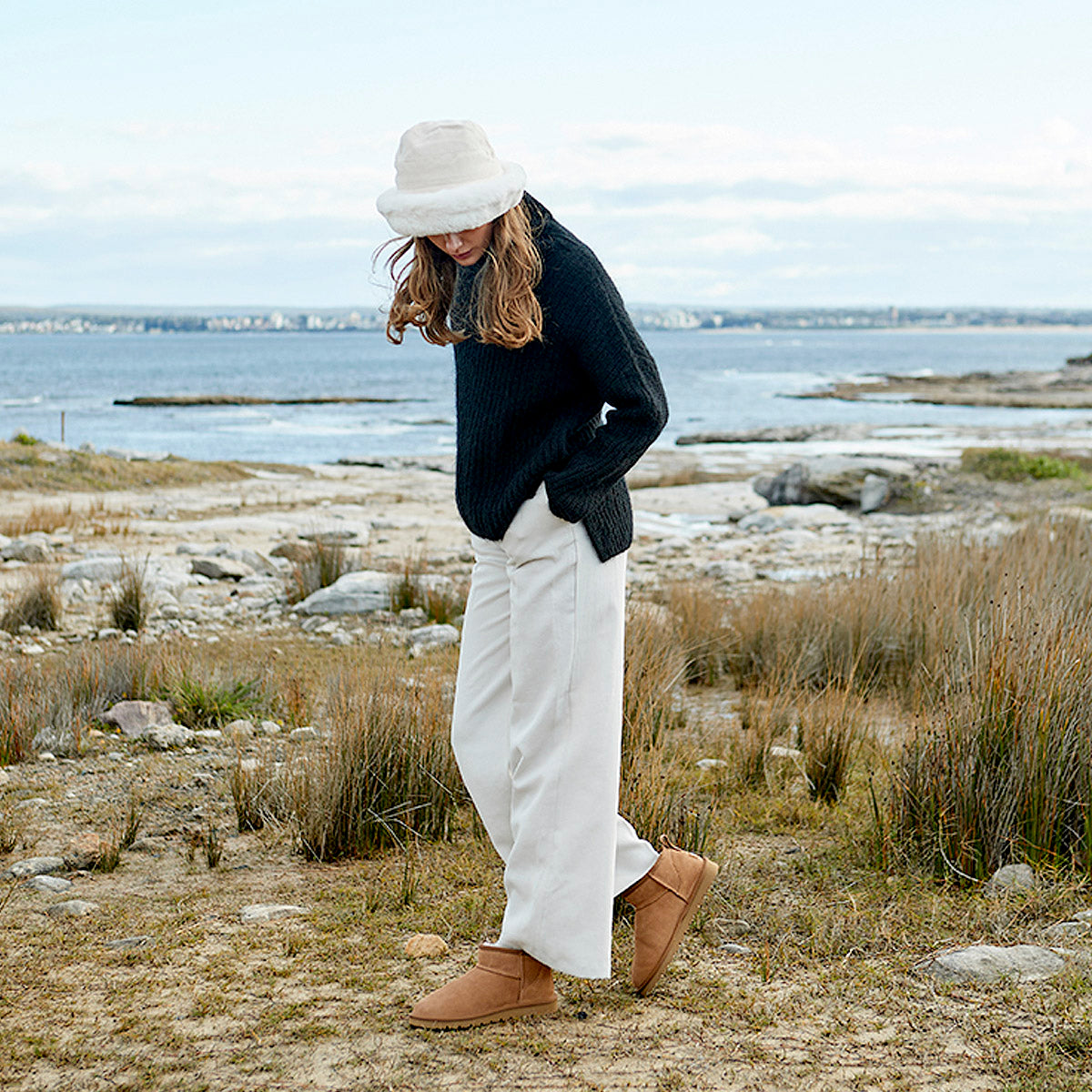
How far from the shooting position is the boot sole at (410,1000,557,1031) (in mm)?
2721

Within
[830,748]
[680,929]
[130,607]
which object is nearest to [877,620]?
[830,748]

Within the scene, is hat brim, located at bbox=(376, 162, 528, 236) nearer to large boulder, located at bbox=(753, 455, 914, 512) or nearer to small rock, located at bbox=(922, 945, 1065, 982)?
small rock, located at bbox=(922, 945, 1065, 982)

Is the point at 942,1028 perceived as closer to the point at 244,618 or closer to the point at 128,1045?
the point at 128,1045

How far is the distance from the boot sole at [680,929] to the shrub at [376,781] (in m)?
1.17

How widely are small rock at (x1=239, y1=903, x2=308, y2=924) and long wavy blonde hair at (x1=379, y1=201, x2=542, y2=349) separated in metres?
1.69

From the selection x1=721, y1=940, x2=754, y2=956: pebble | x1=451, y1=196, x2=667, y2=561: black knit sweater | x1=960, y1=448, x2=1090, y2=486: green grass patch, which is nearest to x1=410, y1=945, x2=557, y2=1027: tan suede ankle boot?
x1=721, y1=940, x2=754, y2=956: pebble

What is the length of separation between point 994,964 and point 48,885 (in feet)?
8.83

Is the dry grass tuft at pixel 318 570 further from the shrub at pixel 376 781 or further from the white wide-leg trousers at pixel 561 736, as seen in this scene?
the white wide-leg trousers at pixel 561 736

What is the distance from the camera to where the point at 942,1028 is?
2727 millimetres

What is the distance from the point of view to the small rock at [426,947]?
10.3 ft

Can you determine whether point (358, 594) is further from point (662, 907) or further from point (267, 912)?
point (662, 907)

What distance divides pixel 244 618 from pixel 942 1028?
20.6 feet

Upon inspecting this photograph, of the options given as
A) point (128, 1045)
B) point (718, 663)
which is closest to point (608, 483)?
point (128, 1045)

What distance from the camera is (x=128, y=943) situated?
3.16 metres
